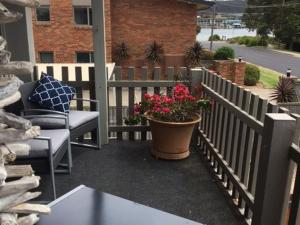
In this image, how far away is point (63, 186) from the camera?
327 cm

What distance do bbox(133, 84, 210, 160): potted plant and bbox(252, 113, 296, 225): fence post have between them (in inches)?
58.1

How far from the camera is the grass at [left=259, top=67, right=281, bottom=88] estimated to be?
19253mm

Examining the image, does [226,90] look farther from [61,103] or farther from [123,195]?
[61,103]

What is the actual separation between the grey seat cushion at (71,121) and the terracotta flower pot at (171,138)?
0.71m

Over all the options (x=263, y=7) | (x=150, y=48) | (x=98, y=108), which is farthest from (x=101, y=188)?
(x=263, y=7)

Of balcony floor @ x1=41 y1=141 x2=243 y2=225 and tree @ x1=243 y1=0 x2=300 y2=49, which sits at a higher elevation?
tree @ x1=243 y1=0 x2=300 y2=49

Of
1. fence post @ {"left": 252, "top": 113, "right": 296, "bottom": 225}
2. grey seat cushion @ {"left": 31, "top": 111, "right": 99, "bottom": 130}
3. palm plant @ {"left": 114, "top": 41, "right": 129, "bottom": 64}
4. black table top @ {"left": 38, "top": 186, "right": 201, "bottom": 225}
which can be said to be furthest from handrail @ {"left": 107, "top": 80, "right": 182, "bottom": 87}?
palm plant @ {"left": 114, "top": 41, "right": 129, "bottom": 64}

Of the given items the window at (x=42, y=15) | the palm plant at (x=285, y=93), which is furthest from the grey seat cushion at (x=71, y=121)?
the window at (x=42, y=15)

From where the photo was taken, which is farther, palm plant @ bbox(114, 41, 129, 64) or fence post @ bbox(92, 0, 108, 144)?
palm plant @ bbox(114, 41, 129, 64)

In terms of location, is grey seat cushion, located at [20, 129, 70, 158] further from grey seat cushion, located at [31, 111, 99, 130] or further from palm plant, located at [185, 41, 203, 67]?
palm plant, located at [185, 41, 203, 67]

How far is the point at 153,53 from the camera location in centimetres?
1736

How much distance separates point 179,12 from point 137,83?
568 inches

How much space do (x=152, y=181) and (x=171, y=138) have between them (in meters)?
0.57

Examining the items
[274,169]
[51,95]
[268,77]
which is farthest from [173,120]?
[268,77]
